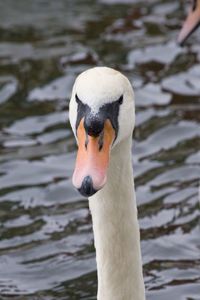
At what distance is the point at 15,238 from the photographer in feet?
30.0

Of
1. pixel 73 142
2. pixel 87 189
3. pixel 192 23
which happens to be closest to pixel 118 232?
pixel 87 189

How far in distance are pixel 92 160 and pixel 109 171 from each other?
432 millimetres

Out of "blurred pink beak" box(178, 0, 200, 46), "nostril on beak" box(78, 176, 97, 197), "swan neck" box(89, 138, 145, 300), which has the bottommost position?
"blurred pink beak" box(178, 0, 200, 46)

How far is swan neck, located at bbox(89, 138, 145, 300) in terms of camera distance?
627cm

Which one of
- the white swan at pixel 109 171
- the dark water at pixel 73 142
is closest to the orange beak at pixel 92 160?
the white swan at pixel 109 171

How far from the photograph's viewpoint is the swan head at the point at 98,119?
5.80 metres

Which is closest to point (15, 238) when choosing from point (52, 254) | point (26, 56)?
point (52, 254)

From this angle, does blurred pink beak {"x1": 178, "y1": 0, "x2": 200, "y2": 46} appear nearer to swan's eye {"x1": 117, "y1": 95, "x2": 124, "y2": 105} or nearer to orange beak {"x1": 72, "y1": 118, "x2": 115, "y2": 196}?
swan's eye {"x1": 117, "y1": 95, "x2": 124, "y2": 105}

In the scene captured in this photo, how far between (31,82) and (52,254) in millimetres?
3390

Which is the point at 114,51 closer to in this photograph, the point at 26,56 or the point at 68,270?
the point at 26,56

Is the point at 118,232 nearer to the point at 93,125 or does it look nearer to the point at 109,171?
the point at 109,171

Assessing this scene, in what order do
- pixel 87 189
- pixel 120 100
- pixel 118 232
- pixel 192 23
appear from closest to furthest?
Answer: pixel 87 189 < pixel 120 100 < pixel 118 232 < pixel 192 23

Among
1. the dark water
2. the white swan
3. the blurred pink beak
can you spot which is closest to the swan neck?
the white swan

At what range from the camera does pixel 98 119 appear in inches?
231
